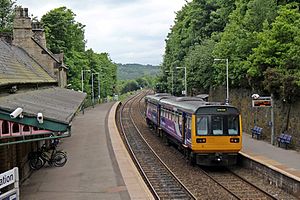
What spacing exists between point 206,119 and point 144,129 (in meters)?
21.2

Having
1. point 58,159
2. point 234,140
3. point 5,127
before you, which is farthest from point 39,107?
point 234,140

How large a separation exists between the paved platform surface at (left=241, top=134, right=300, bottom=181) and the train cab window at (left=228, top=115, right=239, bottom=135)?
134 cm

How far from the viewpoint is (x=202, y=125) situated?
1923 centimetres

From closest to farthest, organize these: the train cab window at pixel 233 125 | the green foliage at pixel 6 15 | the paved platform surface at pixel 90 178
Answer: the paved platform surface at pixel 90 178 < the train cab window at pixel 233 125 < the green foliage at pixel 6 15

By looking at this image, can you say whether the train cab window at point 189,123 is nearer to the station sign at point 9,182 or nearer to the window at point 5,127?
the window at point 5,127

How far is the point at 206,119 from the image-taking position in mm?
19281

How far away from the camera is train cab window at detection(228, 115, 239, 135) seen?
19.4 metres

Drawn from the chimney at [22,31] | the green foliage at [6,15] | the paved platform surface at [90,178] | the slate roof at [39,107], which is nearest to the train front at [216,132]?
the paved platform surface at [90,178]

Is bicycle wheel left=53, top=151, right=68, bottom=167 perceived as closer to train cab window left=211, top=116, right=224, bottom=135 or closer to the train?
the train

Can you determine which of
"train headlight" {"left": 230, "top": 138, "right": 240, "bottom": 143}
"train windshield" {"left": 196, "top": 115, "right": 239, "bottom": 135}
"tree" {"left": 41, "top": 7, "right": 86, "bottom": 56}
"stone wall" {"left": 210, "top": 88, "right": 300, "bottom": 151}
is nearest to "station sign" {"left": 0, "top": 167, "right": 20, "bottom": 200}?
"train windshield" {"left": 196, "top": 115, "right": 239, "bottom": 135}

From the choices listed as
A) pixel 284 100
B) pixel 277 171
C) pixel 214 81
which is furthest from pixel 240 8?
pixel 277 171

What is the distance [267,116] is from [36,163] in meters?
14.8

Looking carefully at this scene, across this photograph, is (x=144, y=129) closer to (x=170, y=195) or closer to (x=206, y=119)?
(x=206, y=119)

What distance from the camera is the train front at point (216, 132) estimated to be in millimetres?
19219
